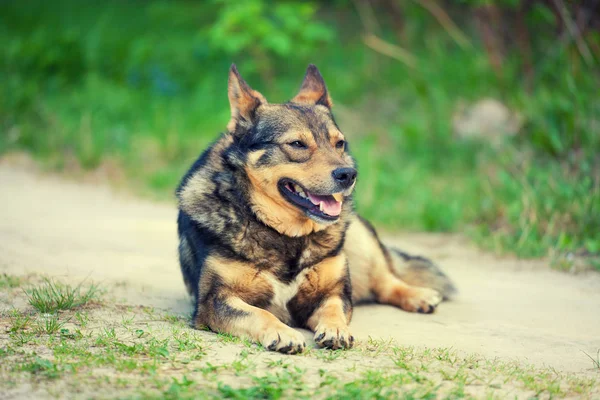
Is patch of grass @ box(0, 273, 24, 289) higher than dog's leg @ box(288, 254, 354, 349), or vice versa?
dog's leg @ box(288, 254, 354, 349)

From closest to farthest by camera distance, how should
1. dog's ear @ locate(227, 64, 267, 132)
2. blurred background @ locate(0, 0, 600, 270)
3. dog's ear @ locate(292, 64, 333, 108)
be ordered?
dog's ear @ locate(227, 64, 267, 132) < dog's ear @ locate(292, 64, 333, 108) < blurred background @ locate(0, 0, 600, 270)

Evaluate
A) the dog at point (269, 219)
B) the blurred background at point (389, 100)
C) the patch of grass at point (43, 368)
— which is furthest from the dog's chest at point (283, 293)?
the blurred background at point (389, 100)

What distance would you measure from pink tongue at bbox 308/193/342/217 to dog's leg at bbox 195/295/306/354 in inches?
32.3

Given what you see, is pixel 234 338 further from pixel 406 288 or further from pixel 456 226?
pixel 456 226

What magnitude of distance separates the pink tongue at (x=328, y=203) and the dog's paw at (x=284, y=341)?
974 mm

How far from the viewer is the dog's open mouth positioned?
5.11 meters

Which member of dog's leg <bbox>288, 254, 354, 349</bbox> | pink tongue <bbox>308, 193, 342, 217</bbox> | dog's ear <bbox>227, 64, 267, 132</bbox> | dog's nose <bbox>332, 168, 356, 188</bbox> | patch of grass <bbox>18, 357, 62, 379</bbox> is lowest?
patch of grass <bbox>18, 357, 62, 379</bbox>

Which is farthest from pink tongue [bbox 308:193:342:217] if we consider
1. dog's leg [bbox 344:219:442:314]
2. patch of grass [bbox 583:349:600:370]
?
patch of grass [bbox 583:349:600:370]

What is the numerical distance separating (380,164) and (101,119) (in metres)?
4.69

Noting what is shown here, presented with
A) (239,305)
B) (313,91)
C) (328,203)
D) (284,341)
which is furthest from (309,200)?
(313,91)

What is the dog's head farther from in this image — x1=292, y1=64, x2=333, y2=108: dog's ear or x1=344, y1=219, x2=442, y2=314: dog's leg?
x1=344, y1=219, x2=442, y2=314: dog's leg

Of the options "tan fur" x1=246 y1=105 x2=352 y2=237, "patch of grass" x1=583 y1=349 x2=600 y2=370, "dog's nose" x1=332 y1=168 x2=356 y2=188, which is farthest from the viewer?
"tan fur" x1=246 y1=105 x2=352 y2=237

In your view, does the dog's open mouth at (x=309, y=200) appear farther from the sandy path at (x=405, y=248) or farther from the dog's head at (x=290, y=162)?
the sandy path at (x=405, y=248)

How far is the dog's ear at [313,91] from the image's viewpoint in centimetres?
603
